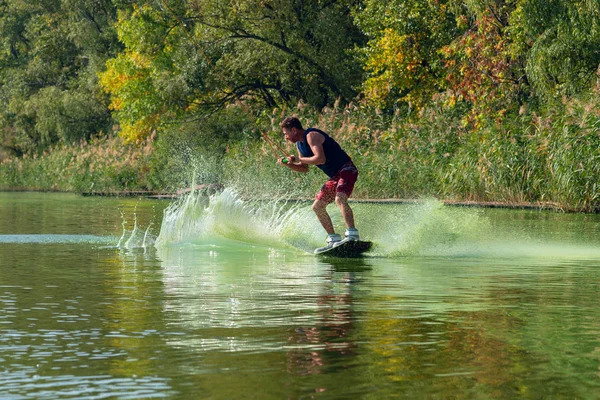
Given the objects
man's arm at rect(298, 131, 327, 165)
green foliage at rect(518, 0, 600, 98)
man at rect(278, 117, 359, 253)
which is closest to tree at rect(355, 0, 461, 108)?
green foliage at rect(518, 0, 600, 98)

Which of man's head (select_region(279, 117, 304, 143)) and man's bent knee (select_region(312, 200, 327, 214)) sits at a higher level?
man's head (select_region(279, 117, 304, 143))

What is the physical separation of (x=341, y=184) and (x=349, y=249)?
31.9 inches

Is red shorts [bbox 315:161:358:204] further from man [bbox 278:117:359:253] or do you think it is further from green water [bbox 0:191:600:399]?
green water [bbox 0:191:600:399]

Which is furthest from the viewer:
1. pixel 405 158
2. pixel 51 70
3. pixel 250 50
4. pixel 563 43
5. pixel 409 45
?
pixel 51 70

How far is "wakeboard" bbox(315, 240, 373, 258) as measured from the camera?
50.8ft

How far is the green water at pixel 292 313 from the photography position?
6922 mm

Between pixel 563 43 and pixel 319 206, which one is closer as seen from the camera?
pixel 319 206

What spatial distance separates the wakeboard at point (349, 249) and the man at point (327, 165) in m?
0.05

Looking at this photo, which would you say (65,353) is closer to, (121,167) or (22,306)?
(22,306)

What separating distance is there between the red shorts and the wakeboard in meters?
0.65

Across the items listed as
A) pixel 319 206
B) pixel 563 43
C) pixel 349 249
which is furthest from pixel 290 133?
pixel 563 43

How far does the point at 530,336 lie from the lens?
8.59 metres

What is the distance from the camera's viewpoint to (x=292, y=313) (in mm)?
9812

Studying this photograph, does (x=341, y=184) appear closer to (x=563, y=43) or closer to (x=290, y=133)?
(x=290, y=133)
